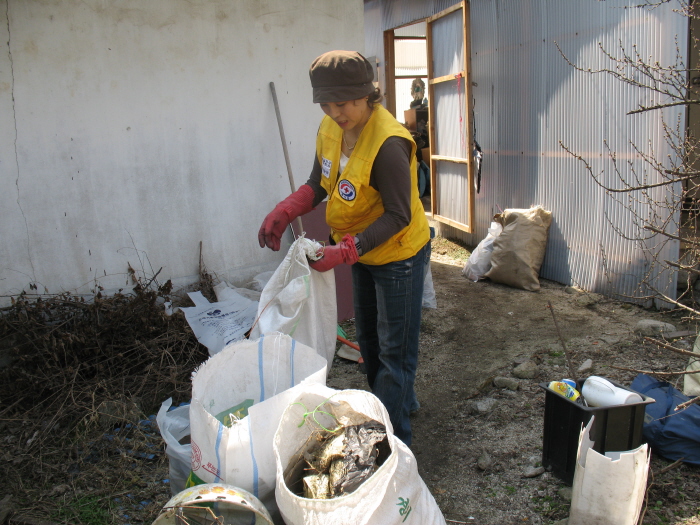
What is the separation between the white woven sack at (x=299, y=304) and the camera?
263 cm

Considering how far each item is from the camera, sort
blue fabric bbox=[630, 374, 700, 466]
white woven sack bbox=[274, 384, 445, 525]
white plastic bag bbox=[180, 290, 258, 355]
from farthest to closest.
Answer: white plastic bag bbox=[180, 290, 258, 355], blue fabric bbox=[630, 374, 700, 466], white woven sack bbox=[274, 384, 445, 525]

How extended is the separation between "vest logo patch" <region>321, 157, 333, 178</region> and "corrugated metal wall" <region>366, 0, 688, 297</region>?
2158mm

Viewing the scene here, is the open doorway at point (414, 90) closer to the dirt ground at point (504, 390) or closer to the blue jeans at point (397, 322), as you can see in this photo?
the blue jeans at point (397, 322)

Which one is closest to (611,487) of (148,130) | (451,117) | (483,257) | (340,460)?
(340,460)

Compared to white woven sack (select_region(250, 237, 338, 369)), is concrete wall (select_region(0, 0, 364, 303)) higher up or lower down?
higher up

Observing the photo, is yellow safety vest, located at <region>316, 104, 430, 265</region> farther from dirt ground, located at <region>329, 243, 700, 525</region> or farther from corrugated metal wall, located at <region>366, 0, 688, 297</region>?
corrugated metal wall, located at <region>366, 0, 688, 297</region>

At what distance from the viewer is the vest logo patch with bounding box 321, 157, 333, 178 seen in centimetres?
251

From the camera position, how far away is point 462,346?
408 cm

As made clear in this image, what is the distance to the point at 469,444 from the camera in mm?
2828

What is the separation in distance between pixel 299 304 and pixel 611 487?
4.86 feet

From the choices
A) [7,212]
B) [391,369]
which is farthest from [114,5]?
[391,369]

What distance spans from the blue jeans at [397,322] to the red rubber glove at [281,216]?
15.7 inches

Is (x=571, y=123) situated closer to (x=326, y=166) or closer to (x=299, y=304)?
(x=326, y=166)

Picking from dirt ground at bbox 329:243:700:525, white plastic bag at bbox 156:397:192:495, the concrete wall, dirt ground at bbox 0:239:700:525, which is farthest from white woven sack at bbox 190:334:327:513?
the concrete wall
